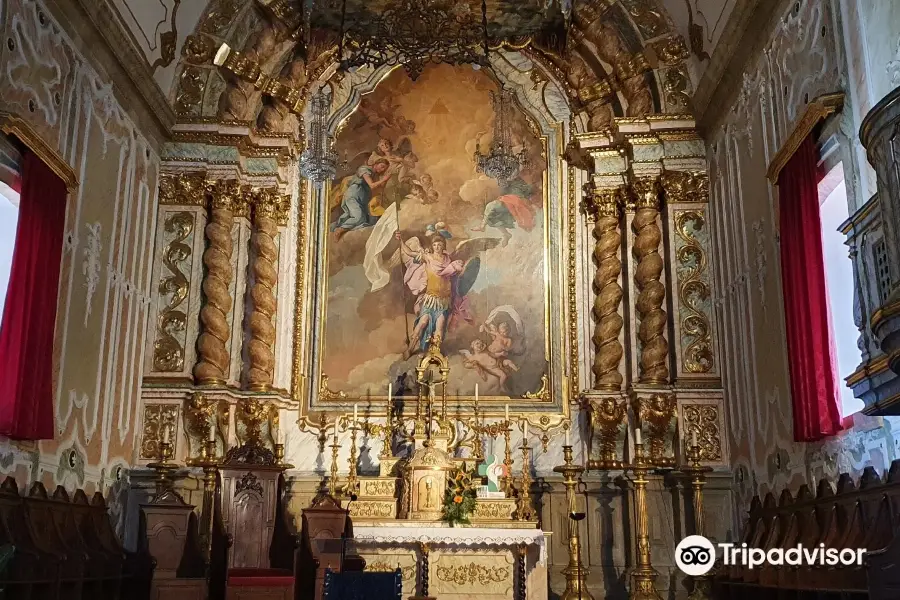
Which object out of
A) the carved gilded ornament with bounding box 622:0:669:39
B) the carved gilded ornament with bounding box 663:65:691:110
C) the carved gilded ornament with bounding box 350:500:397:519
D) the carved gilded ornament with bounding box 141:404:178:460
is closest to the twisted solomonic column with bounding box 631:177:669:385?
the carved gilded ornament with bounding box 663:65:691:110

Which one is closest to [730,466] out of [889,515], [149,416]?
[889,515]

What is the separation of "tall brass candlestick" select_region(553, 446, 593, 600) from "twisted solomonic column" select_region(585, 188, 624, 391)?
4.65 ft

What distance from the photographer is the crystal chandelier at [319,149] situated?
9852 mm

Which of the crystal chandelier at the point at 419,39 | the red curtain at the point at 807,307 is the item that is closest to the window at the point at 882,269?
the red curtain at the point at 807,307

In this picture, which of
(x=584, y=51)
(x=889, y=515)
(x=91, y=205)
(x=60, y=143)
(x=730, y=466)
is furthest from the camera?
(x=584, y=51)

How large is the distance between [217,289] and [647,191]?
523cm

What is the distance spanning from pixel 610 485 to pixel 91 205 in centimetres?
631

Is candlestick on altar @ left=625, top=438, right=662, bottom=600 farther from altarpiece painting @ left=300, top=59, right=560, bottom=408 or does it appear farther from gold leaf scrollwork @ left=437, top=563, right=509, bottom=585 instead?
altarpiece painting @ left=300, top=59, right=560, bottom=408

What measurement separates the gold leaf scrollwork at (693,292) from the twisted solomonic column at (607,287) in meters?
0.74

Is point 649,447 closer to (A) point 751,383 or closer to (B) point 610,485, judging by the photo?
(B) point 610,485

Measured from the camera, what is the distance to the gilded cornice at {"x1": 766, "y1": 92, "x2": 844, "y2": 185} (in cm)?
738

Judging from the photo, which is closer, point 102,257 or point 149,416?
point 102,257

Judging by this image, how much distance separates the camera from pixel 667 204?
37.0 ft

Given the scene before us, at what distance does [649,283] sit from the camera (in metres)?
11.1
